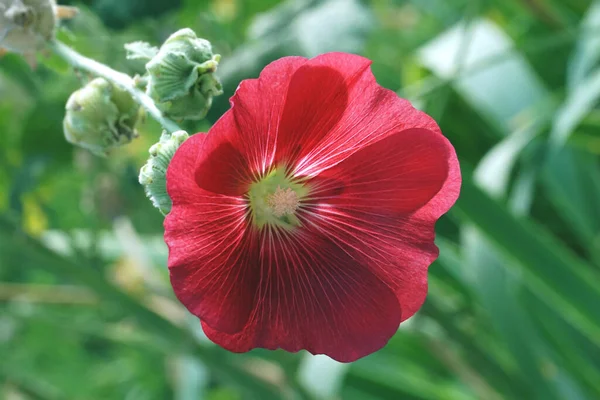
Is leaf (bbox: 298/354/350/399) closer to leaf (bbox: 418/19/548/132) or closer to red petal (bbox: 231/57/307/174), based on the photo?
leaf (bbox: 418/19/548/132)

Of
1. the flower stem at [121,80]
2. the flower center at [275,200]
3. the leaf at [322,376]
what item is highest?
the flower stem at [121,80]

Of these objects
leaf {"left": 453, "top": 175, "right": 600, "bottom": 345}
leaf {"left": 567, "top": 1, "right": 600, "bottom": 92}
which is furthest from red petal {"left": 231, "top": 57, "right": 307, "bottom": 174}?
leaf {"left": 567, "top": 1, "right": 600, "bottom": 92}

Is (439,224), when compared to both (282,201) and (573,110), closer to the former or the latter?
(573,110)

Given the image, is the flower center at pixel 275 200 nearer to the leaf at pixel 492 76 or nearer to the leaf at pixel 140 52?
the leaf at pixel 140 52

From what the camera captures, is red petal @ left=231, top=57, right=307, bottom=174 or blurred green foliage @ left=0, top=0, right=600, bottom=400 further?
blurred green foliage @ left=0, top=0, right=600, bottom=400

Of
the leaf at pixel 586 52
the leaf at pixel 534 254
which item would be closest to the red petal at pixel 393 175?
the leaf at pixel 534 254

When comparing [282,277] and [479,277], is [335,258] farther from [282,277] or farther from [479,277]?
[479,277]
